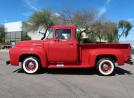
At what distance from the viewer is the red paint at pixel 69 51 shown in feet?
37.1

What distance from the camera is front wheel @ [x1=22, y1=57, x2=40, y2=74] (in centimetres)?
1152

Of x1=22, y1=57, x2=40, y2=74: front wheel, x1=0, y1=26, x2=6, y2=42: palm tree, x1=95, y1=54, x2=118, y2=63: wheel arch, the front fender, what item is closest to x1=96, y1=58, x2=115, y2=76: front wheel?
x1=95, y1=54, x2=118, y2=63: wheel arch

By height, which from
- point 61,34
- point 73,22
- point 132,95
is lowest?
point 132,95

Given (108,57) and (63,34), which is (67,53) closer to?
(63,34)

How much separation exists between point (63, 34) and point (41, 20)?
48093 mm

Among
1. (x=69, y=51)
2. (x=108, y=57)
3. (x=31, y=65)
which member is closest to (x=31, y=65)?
(x=31, y=65)

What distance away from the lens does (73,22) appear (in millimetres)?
52812

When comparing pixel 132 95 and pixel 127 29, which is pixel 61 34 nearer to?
pixel 132 95

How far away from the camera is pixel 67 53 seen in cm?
1138

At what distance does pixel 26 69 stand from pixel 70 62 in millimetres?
1953

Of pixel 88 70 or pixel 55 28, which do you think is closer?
pixel 55 28

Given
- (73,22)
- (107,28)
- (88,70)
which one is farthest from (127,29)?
(88,70)

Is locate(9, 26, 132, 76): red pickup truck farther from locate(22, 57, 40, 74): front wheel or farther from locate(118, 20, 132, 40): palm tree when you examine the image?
locate(118, 20, 132, 40): palm tree

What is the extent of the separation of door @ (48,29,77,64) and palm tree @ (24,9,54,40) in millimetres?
46408
